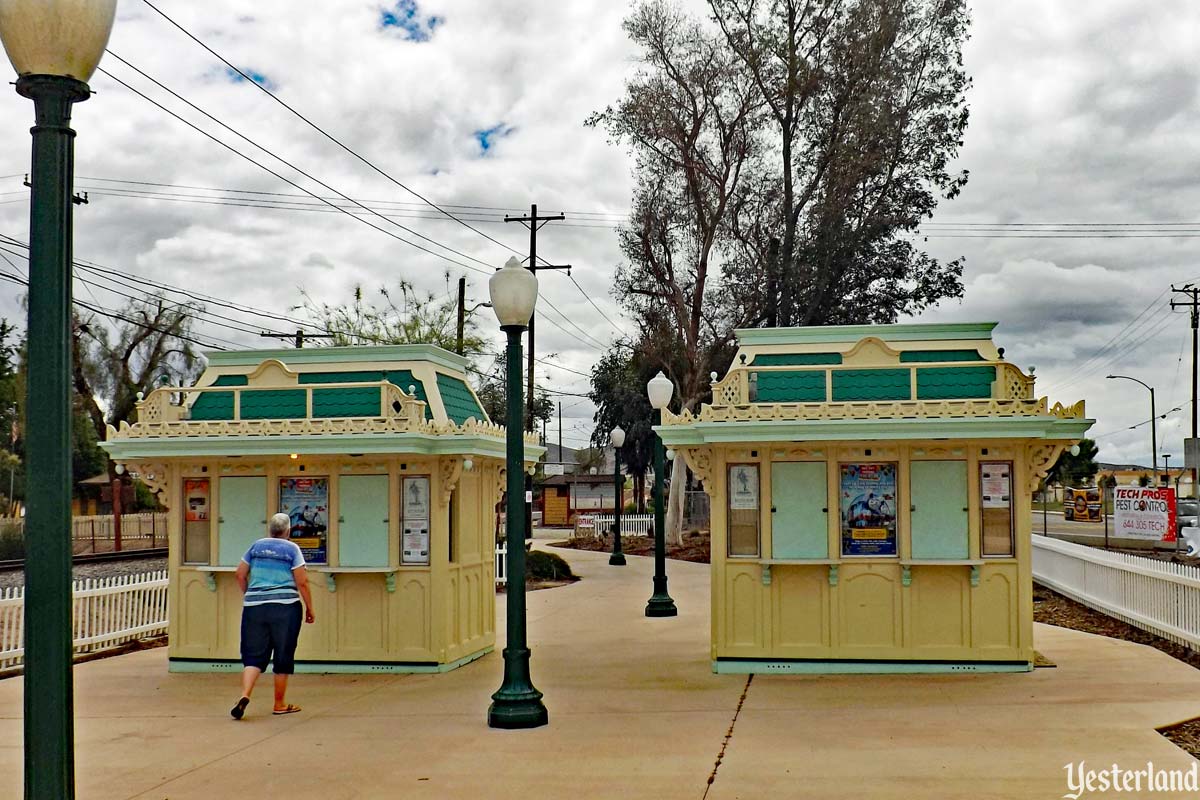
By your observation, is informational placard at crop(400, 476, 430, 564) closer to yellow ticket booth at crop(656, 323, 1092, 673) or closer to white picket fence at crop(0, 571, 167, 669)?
yellow ticket booth at crop(656, 323, 1092, 673)

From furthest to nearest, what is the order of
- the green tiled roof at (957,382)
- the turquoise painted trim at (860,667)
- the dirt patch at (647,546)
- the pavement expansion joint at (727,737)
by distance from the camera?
the dirt patch at (647,546), the green tiled roof at (957,382), the turquoise painted trim at (860,667), the pavement expansion joint at (727,737)

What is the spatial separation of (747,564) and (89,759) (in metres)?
6.32

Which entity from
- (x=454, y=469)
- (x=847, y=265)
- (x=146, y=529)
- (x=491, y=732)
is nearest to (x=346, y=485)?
(x=454, y=469)

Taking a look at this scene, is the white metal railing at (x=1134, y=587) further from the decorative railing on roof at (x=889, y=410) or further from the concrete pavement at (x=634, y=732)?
the decorative railing on roof at (x=889, y=410)

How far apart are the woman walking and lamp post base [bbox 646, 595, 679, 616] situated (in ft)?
26.4

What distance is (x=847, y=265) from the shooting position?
30.4m

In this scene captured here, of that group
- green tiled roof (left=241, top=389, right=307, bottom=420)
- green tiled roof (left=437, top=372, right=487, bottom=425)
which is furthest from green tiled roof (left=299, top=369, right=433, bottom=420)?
green tiled roof (left=437, top=372, right=487, bottom=425)

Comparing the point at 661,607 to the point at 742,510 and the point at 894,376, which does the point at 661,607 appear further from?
the point at 894,376

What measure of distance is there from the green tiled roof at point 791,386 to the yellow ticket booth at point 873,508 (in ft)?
0.05

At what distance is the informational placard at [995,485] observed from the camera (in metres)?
11.1

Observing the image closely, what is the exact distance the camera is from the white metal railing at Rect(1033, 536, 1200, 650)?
12.2 m

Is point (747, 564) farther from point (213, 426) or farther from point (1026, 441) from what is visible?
point (213, 426)

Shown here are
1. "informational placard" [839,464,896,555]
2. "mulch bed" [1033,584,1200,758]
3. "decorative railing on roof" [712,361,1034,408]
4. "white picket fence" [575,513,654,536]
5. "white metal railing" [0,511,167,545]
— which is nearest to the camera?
"mulch bed" [1033,584,1200,758]

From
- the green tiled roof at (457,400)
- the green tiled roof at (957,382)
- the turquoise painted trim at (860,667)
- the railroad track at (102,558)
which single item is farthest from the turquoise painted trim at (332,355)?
the railroad track at (102,558)
